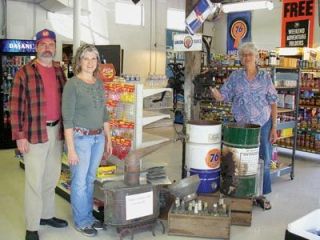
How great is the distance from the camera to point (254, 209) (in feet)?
14.2

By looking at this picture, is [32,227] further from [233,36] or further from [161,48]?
[233,36]

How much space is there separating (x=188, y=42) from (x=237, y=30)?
8.83 metres

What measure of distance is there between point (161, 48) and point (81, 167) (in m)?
9.71

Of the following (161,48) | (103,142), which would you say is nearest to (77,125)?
(103,142)

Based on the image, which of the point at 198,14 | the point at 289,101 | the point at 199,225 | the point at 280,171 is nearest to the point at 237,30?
the point at 198,14

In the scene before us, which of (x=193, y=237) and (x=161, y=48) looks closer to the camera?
(x=193, y=237)

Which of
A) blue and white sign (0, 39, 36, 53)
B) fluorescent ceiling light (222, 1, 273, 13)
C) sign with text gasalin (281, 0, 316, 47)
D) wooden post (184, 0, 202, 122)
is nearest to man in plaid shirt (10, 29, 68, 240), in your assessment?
wooden post (184, 0, 202, 122)

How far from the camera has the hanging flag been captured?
13789 mm

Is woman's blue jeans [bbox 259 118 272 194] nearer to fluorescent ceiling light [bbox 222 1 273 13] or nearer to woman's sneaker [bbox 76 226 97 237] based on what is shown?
woman's sneaker [bbox 76 226 97 237]

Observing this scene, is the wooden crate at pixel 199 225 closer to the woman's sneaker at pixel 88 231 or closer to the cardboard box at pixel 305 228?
the woman's sneaker at pixel 88 231

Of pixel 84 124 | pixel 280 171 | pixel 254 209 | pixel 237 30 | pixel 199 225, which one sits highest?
pixel 237 30

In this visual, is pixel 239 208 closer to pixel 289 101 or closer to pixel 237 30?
pixel 289 101

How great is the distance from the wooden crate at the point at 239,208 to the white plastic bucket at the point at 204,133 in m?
0.57

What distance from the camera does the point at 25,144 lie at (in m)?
3.10
